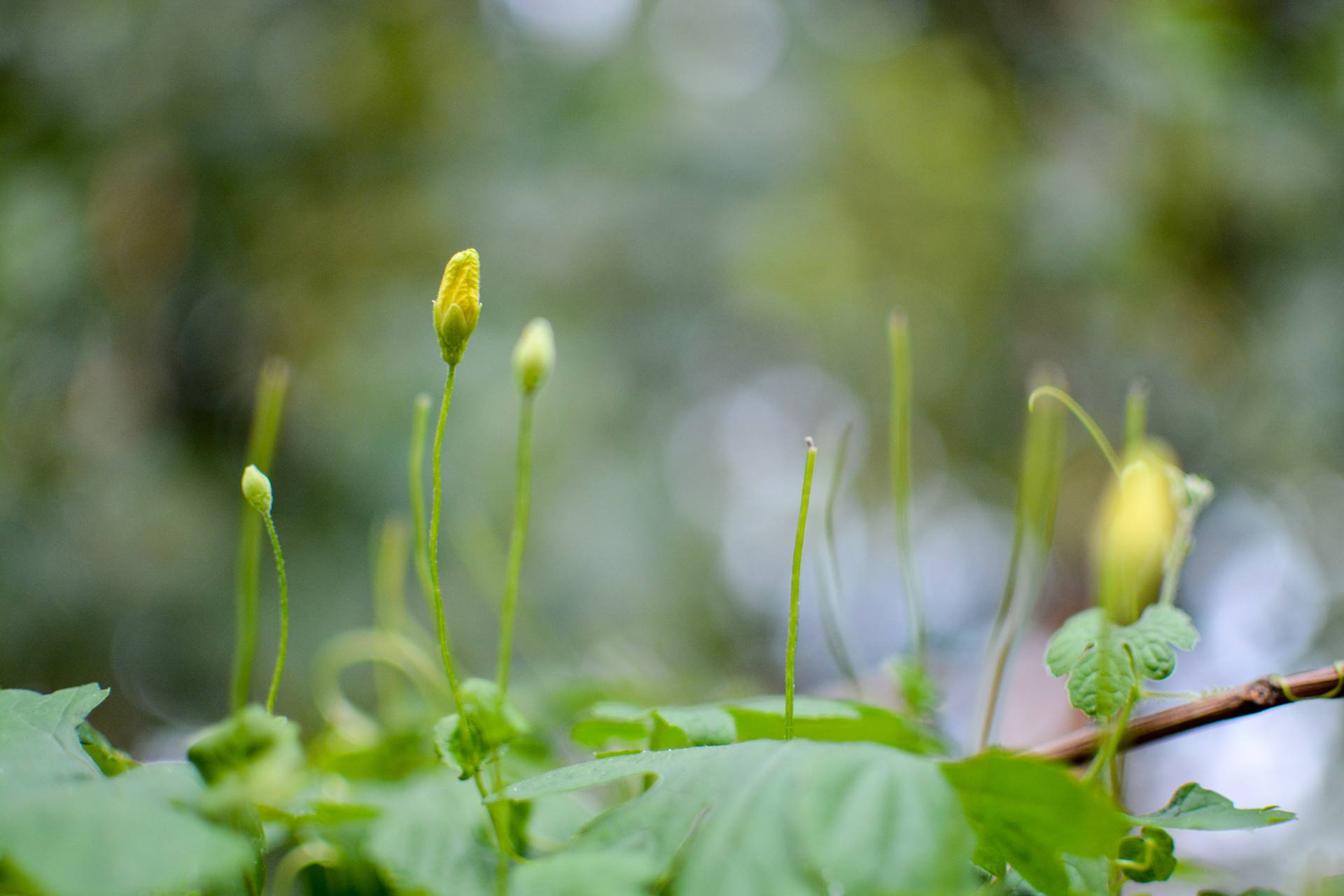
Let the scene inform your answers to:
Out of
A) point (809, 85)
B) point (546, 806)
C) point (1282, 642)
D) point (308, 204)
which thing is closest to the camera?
point (546, 806)

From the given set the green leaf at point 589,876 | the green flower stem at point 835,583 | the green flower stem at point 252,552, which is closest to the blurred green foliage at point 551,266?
the green flower stem at point 835,583

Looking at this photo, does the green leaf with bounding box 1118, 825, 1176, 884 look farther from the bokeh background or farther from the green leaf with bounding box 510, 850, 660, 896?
the bokeh background

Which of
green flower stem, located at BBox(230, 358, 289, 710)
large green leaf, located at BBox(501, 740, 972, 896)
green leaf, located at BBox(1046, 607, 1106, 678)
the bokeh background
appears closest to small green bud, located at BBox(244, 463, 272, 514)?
green flower stem, located at BBox(230, 358, 289, 710)

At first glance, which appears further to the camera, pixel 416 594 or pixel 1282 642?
pixel 416 594

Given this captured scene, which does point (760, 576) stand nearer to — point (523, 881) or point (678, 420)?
point (678, 420)

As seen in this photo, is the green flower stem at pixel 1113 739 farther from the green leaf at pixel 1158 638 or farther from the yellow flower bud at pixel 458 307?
the yellow flower bud at pixel 458 307

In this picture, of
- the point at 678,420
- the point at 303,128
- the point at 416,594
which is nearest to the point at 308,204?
the point at 303,128
